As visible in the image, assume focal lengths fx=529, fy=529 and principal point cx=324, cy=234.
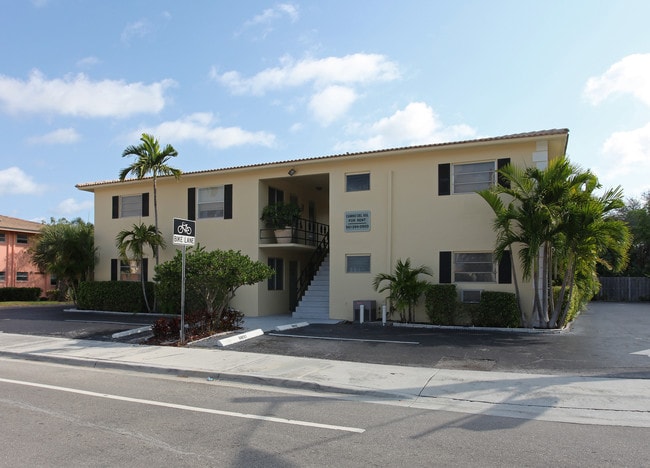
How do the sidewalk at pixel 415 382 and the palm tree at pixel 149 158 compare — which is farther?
the palm tree at pixel 149 158

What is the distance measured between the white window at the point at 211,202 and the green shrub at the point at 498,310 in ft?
34.8

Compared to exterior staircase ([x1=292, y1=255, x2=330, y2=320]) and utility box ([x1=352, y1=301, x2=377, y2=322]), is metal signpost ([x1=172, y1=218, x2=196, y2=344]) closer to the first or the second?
utility box ([x1=352, y1=301, x2=377, y2=322])

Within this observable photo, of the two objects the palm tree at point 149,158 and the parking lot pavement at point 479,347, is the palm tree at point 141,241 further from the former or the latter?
the parking lot pavement at point 479,347

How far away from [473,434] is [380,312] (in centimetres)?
1180

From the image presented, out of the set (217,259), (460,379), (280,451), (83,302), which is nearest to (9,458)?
(280,451)

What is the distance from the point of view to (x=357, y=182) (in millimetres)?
18438

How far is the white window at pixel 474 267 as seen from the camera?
16.3 metres

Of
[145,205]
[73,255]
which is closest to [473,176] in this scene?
[145,205]

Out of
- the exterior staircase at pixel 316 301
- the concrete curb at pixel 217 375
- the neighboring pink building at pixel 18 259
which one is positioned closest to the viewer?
the concrete curb at pixel 217 375

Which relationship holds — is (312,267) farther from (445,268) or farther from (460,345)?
(460,345)

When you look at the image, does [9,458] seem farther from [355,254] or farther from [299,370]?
[355,254]

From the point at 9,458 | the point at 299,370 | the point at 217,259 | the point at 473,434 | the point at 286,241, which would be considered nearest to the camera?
the point at 9,458

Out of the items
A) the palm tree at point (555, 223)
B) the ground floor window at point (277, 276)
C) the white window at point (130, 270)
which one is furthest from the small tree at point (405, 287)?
the white window at point (130, 270)

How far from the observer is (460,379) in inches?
342
